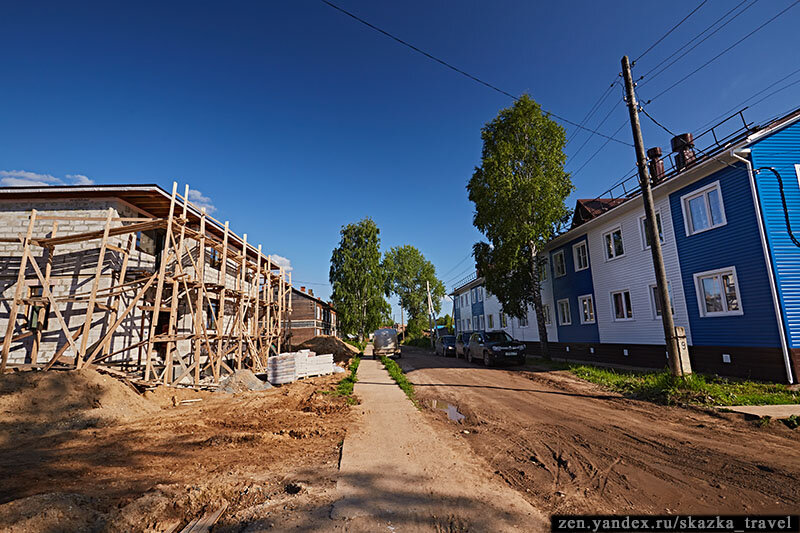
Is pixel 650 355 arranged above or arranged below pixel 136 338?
below

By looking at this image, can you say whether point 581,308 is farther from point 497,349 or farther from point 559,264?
point 497,349

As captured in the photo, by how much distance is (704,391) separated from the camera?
8.98 metres

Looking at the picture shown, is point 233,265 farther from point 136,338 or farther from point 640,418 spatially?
point 640,418

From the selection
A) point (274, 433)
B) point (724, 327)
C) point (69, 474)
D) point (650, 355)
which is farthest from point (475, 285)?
point (69, 474)

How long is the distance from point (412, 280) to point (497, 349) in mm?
39347

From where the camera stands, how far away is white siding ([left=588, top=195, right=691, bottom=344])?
14.5m

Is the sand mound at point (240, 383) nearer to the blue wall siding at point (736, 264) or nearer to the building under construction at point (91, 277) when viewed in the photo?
the building under construction at point (91, 277)

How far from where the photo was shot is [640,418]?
7691 mm

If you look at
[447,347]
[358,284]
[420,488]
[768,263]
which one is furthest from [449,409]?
[358,284]

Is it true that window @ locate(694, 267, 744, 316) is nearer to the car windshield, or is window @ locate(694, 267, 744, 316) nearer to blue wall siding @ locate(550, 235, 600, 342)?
blue wall siding @ locate(550, 235, 600, 342)

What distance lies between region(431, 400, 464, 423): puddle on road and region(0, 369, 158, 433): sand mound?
7.29m

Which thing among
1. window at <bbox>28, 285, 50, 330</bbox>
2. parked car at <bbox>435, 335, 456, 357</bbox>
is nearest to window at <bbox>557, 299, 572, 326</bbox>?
parked car at <bbox>435, 335, 456, 357</bbox>

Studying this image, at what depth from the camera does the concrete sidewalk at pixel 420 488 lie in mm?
3594

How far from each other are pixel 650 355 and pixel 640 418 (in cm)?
965
